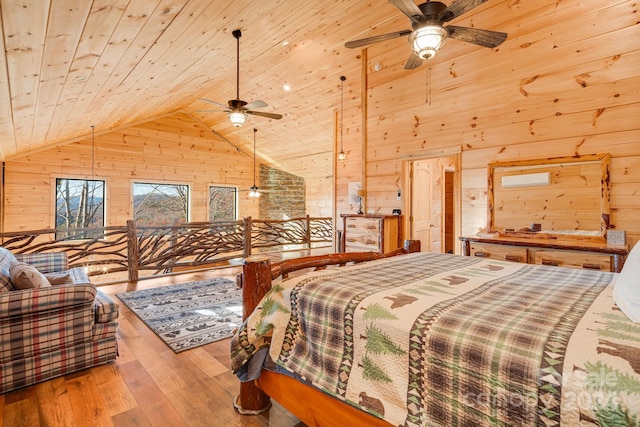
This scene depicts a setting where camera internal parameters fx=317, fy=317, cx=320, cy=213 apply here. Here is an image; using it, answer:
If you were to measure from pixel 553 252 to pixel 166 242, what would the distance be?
604 cm

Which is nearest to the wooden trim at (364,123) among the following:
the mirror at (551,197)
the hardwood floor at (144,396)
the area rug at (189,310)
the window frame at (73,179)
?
the mirror at (551,197)

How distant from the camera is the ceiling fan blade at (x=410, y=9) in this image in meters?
2.19

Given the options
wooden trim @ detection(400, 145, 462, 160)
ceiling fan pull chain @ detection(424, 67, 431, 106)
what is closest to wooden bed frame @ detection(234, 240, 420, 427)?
wooden trim @ detection(400, 145, 462, 160)

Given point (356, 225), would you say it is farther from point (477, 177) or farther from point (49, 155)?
point (49, 155)

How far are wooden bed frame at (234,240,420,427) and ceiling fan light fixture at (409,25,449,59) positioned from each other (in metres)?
1.70

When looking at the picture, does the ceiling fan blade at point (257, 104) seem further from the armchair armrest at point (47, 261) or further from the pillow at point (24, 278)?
the pillow at point (24, 278)

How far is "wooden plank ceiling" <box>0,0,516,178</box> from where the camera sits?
2.22m

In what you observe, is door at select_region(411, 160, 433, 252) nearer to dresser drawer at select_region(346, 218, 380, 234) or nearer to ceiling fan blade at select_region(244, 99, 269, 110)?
dresser drawer at select_region(346, 218, 380, 234)

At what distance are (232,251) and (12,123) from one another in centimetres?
391

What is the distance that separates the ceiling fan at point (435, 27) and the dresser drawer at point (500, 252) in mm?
1958

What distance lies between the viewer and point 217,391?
206 cm

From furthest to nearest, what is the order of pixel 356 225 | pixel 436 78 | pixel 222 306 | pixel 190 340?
pixel 356 225 → pixel 436 78 → pixel 222 306 → pixel 190 340

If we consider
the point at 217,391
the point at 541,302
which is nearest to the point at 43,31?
the point at 217,391

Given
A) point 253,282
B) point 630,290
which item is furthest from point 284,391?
point 630,290
